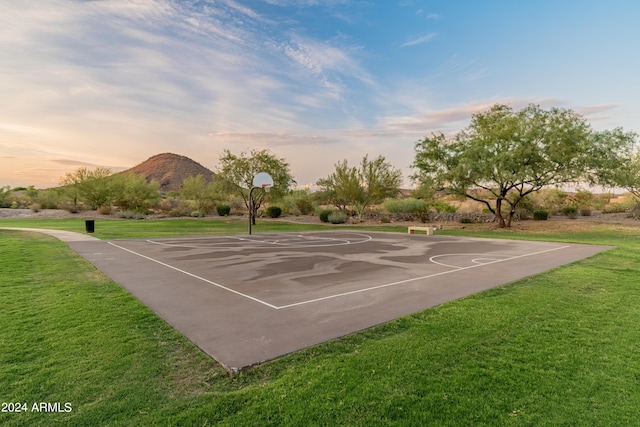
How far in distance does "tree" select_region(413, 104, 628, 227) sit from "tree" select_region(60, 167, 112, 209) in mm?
32781

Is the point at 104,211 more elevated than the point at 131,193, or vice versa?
the point at 131,193

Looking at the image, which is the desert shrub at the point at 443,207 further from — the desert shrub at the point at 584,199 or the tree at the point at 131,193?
the tree at the point at 131,193

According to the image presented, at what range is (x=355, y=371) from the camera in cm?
299

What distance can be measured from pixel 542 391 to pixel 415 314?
6.41ft

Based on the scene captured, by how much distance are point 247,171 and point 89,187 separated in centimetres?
1908

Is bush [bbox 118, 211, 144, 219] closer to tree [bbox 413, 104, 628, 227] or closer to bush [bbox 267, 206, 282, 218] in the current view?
bush [bbox 267, 206, 282, 218]

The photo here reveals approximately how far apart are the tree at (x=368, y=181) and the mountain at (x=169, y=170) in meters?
73.0

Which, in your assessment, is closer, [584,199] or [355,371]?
[355,371]

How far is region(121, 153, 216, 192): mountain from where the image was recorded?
305 ft

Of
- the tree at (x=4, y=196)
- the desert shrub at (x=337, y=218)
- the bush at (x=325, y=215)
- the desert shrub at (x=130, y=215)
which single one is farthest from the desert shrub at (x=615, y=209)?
the tree at (x=4, y=196)

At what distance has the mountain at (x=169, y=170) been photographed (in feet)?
305

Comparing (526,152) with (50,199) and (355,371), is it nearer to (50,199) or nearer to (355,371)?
(355,371)

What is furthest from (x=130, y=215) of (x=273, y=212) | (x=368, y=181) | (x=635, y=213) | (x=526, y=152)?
(x=635, y=213)

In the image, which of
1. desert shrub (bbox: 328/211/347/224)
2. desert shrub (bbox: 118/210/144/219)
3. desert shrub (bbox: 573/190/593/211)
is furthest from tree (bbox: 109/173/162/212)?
desert shrub (bbox: 573/190/593/211)
